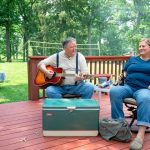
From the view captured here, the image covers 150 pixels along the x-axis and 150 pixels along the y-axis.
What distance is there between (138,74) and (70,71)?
95 cm

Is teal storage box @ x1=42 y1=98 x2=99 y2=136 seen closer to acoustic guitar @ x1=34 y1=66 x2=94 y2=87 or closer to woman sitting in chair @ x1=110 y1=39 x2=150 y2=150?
woman sitting in chair @ x1=110 y1=39 x2=150 y2=150

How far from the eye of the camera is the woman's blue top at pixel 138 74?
139 inches

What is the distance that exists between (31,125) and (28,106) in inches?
44.1

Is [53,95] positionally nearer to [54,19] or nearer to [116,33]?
[54,19]

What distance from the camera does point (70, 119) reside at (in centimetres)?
325

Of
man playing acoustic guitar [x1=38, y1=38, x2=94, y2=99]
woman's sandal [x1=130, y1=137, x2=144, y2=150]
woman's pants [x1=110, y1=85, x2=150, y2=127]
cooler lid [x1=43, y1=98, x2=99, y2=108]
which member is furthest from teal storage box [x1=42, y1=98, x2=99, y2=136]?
man playing acoustic guitar [x1=38, y1=38, x2=94, y2=99]

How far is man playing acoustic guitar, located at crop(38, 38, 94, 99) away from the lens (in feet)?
12.9

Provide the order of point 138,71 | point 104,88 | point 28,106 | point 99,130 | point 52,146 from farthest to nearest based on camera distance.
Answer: point 28,106, point 104,88, point 138,71, point 99,130, point 52,146

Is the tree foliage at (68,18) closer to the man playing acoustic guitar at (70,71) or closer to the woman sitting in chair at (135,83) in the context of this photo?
the man playing acoustic guitar at (70,71)

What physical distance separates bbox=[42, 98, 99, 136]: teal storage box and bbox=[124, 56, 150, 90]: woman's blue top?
2.00 feet

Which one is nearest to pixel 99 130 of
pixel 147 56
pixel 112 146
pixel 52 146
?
pixel 112 146

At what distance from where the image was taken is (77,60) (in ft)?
13.3

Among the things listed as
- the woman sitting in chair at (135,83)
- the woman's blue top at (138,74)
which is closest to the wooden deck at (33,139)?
the woman sitting in chair at (135,83)

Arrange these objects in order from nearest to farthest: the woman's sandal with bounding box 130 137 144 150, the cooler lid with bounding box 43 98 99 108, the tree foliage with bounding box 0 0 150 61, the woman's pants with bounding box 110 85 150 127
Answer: the woman's sandal with bounding box 130 137 144 150 → the woman's pants with bounding box 110 85 150 127 → the cooler lid with bounding box 43 98 99 108 → the tree foliage with bounding box 0 0 150 61
